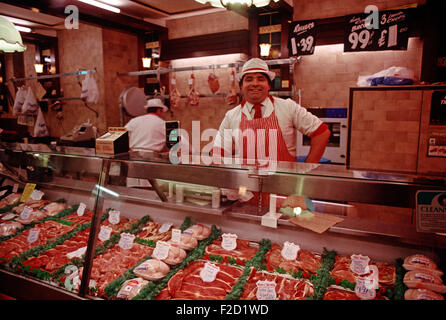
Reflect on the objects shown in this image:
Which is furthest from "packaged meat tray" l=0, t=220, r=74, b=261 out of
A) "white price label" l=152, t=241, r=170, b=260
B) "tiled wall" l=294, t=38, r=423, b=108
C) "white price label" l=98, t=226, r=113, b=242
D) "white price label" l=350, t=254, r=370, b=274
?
"tiled wall" l=294, t=38, r=423, b=108

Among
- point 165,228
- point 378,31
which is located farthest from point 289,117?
point 378,31

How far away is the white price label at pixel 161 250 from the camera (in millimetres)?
2280

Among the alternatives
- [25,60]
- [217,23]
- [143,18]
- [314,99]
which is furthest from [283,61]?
[25,60]

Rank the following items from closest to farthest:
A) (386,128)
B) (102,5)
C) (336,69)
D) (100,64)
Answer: (386,128), (336,69), (102,5), (100,64)

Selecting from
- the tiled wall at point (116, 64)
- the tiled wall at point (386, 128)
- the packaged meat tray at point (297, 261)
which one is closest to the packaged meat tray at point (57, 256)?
the packaged meat tray at point (297, 261)

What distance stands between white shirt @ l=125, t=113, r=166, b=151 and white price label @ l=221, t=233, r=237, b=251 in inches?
123

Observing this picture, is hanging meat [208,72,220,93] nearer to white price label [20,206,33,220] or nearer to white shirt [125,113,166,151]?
white shirt [125,113,166,151]

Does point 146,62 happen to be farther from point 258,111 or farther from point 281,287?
point 281,287

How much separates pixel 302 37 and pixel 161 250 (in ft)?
15.0

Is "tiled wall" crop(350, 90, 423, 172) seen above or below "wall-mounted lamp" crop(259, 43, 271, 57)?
below

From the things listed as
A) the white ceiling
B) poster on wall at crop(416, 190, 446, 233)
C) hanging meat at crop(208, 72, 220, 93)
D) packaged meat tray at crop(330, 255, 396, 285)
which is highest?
the white ceiling

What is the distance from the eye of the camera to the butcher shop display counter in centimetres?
167

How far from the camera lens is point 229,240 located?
7.70 feet

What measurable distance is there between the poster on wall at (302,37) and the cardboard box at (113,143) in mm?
4120
